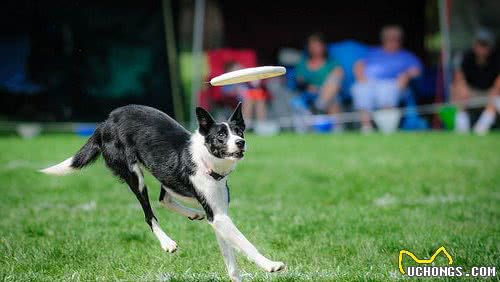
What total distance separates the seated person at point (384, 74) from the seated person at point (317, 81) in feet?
1.81

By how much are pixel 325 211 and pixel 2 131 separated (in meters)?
12.3

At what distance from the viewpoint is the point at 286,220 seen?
5984 millimetres

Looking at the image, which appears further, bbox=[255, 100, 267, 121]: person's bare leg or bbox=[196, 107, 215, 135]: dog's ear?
bbox=[255, 100, 267, 121]: person's bare leg

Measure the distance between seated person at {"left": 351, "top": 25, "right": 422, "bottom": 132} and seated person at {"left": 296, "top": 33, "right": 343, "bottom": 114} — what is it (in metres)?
0.55

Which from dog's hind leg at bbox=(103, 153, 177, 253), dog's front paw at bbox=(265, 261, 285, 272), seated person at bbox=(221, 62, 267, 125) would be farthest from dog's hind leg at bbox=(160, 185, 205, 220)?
seated person at bbox=(221, 62, 267, 125)

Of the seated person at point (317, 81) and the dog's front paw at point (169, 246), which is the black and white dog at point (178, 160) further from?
the seated person at point (317, 81)

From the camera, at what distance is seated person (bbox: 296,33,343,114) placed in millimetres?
18000

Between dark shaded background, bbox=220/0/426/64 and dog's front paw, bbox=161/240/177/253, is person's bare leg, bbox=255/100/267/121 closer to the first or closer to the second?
dark shaded background, bbox=220/0/426/64

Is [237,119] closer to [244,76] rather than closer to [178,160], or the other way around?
[244,76]

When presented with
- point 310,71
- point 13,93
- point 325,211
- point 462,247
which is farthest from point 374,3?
point 462,247

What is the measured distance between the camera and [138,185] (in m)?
4.18

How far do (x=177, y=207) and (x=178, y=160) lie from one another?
0.42m

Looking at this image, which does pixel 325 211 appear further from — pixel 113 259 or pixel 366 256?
pixel 113 259

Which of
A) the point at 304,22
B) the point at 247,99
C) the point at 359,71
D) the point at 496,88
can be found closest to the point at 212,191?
the point at 247,99
